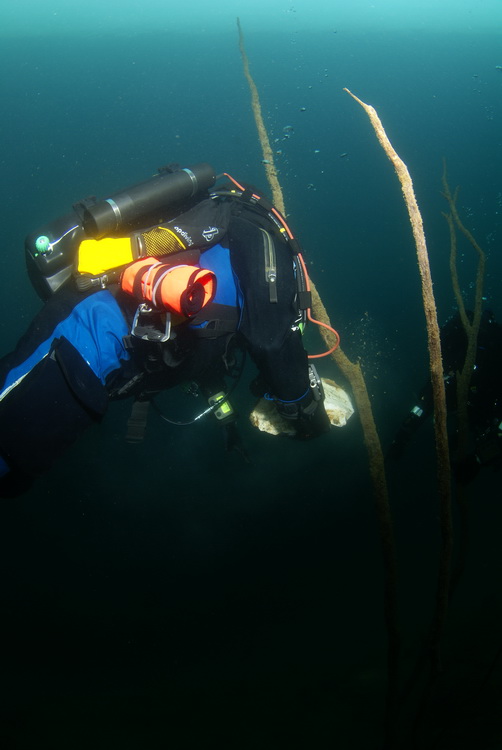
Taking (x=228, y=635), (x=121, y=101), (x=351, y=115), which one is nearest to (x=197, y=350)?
(x=228, y=635)

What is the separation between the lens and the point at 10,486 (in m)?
2.23

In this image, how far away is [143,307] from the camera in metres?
2.08

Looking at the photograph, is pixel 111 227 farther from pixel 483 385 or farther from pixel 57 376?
pixel 483 385

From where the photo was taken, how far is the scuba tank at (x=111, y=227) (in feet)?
7.30

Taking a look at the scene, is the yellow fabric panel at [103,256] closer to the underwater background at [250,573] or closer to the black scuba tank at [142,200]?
the black scuba tank at [142,200]

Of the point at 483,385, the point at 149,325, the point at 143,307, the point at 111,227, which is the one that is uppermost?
the point at 111,227

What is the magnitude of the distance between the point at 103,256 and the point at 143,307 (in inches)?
17.2

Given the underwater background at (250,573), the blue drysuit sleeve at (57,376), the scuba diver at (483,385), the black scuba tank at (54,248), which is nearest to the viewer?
the blue drysuit sleeve at (57,376)

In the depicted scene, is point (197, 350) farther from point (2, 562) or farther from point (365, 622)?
point (2, 562)

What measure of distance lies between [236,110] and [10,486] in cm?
4416

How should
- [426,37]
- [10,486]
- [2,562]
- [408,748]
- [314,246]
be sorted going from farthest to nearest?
[426,37] → [314,246] → [2,562] → [408,748] → [10,486]

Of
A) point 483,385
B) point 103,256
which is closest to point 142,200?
point 103,256

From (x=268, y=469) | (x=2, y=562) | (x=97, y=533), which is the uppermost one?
(x=2, y=562)

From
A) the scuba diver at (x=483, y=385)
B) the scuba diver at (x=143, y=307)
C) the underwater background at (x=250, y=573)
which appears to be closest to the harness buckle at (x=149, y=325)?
the scuba diver at (x=143, y=307)
